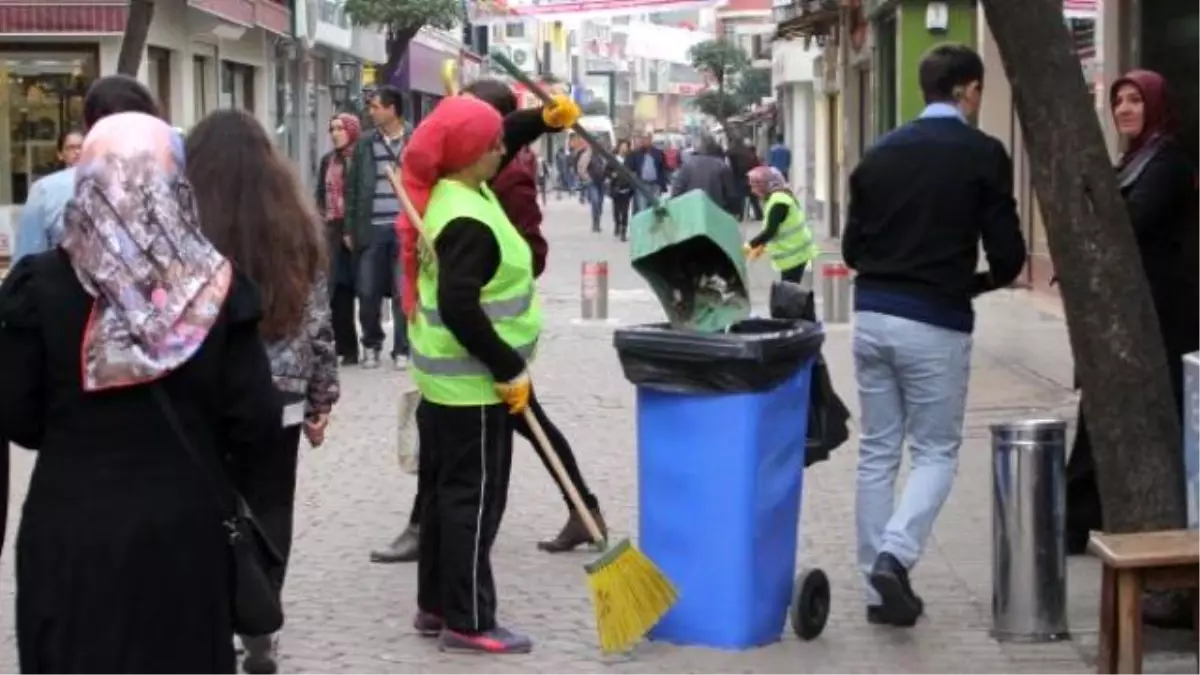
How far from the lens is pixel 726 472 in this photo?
21.7ft

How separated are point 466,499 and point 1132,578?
206 centimetres

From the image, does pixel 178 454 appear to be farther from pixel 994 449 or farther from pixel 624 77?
pixel 624 77

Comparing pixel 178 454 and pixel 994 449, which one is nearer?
pixel 178 454

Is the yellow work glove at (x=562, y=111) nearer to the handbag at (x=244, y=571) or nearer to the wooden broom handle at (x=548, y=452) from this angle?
the wooden broom handle at (x=548, y=452)

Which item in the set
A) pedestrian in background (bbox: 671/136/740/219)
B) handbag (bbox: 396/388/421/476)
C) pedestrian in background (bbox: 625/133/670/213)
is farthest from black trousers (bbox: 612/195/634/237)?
handbag (bbox: 396/388/421/476)

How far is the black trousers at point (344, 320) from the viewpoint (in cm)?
1502

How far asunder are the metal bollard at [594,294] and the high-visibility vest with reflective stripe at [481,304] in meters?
12.1

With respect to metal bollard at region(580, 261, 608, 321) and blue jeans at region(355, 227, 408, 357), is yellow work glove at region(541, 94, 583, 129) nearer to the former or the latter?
blue jeans at region(355, 227, 408, 357)

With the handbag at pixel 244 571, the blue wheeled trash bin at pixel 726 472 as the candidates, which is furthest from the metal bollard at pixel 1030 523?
the handbag at pixel 244 571

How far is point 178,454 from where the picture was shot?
14.2ft

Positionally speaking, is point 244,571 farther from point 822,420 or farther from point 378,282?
point 378,282

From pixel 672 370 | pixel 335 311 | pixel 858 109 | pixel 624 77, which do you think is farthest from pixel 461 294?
pixel 624 77

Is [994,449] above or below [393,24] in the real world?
below

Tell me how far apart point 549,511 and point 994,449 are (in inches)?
116
